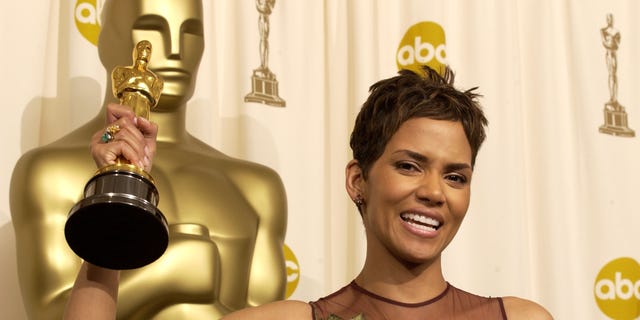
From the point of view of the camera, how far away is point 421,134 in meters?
1.18

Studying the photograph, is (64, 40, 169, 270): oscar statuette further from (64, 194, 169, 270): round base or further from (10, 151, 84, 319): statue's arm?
(10, 151, 84, 319): statue's arm

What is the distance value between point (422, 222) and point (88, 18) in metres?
0.99

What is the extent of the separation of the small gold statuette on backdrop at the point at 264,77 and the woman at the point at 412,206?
766mm

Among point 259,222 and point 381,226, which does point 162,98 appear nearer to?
point 259,222

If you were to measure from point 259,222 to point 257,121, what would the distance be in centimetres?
39

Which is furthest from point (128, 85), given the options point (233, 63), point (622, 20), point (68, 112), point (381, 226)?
point (622, 20)

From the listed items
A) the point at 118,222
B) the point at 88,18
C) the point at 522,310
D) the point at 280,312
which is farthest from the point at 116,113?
the point at 88,18

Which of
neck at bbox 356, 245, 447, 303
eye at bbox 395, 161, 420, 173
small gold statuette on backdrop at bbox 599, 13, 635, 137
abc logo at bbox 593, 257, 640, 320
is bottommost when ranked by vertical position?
abc logo at bbox 593, 257, 640, 320

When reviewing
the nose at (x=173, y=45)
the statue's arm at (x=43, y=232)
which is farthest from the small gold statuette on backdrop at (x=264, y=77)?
the statue's arm at (x=43, y=232)

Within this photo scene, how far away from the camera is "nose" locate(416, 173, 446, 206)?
1146 mm

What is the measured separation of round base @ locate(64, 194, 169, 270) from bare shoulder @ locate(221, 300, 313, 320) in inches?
9.3

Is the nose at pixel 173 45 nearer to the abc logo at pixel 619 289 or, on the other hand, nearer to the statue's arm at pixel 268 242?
the statue's arm at pixel 268 242

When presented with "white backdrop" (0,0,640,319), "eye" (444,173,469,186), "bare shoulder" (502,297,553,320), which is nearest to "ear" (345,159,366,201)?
"eye" (444,173,469,186)

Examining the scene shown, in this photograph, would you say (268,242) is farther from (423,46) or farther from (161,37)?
(423,46)
